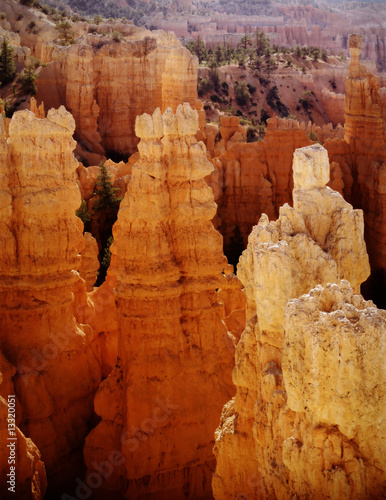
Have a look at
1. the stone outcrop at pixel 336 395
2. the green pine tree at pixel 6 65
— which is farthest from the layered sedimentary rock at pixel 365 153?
the stone outcrop at pixel 336 395

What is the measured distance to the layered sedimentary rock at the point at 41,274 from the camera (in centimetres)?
1222

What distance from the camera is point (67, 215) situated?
1260 cm

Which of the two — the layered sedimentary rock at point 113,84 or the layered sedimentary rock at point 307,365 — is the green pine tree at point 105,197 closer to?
the layered sedimentary rock at point 113,84

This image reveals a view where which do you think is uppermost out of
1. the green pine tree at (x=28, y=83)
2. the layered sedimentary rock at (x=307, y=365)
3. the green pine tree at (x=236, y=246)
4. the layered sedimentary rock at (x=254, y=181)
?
the layered sedimentary rock at (x=307, y=365)

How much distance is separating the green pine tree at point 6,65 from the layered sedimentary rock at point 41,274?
2574 cm

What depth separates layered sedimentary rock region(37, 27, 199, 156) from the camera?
3509 cm

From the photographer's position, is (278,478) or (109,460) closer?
(278,478)

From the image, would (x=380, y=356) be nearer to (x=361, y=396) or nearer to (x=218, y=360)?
(x=361, y=396)

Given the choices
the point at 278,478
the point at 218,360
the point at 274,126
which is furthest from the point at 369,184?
the point at 278,478

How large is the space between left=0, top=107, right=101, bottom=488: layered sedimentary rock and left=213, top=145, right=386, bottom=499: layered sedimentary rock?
168 inches

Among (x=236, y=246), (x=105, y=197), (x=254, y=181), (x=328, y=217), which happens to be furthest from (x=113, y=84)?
(x=328, y=217)

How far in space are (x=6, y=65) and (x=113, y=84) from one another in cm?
509

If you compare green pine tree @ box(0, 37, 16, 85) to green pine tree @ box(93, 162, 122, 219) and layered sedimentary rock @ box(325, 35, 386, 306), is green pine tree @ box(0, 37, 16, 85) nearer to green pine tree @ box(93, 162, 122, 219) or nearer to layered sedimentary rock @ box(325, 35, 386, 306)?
green pine tree @ box(93, 162, 122, 219)

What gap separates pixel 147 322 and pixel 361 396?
622cm
